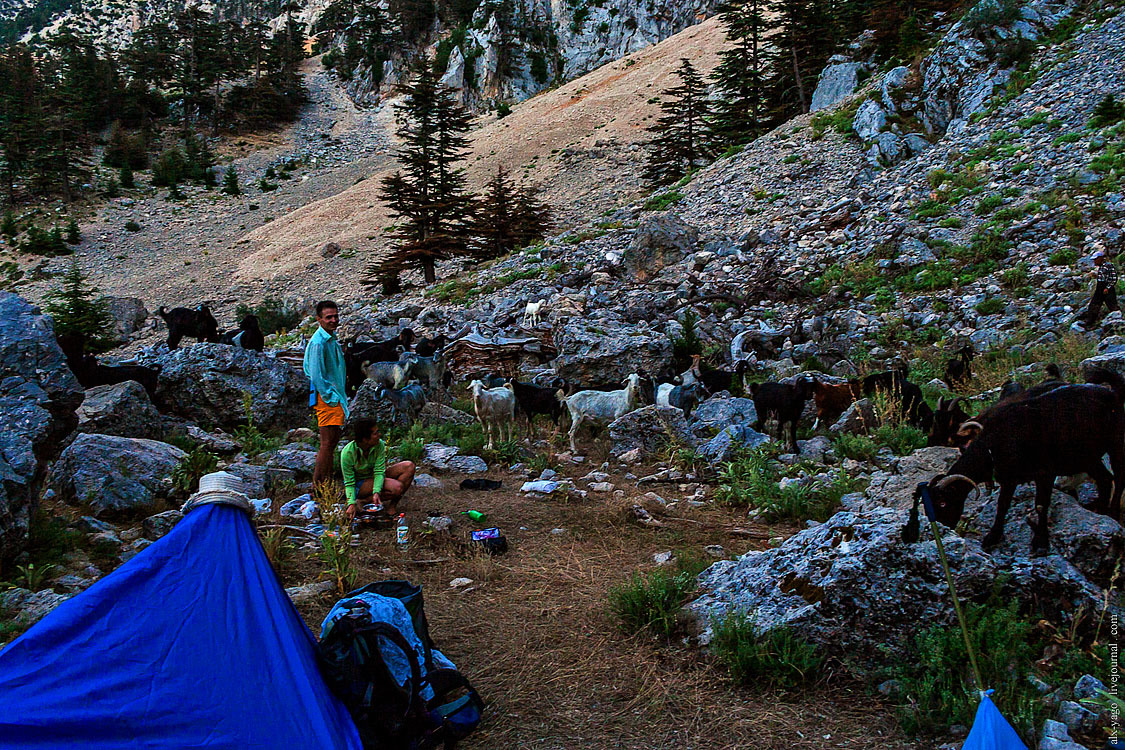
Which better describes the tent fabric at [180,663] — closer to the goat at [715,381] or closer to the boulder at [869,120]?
the goat at [715,381]

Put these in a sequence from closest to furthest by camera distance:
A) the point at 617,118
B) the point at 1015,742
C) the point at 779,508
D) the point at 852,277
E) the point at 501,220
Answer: the point at 1015,742, the point at 779,508, the point at 852,277, the point at 501,220, the point at 617,118

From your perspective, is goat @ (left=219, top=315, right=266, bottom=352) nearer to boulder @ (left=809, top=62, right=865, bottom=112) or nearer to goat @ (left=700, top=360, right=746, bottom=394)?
goat @ (left=700, top=360, right=746, bottom=394)

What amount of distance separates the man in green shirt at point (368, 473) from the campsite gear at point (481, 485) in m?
1.06

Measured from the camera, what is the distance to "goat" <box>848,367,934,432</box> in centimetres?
751

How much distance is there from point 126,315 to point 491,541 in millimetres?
25547

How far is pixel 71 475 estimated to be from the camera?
6.10 m

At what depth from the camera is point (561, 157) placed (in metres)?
35.7

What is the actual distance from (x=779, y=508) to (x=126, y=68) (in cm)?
7044

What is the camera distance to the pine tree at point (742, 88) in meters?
28.2

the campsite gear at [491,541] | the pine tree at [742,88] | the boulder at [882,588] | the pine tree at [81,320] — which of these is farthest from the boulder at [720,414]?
the pine tree at [742,88]

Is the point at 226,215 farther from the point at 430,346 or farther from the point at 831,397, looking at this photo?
the point at 831,397

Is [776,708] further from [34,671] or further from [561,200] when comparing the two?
[561,200]

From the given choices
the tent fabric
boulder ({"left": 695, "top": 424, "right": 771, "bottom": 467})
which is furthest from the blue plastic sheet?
boulder ({"left": 695, "top": 424, "right": 771, "bottom": 467})

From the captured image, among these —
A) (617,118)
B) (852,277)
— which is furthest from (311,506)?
(617,118)
